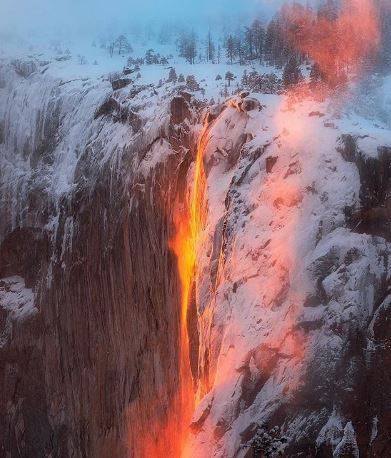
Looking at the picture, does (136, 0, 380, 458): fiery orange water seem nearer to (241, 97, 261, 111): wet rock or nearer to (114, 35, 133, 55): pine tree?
(241, 97, 261, 111): wet rock

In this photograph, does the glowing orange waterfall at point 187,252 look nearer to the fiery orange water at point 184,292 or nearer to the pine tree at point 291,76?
the fiery orange water at point 184,292

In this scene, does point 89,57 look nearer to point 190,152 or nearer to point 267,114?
point 190,152

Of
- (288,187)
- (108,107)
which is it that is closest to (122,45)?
(108,107)

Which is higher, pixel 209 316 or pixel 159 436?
pixel 209 316

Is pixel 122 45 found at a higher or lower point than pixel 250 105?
lower

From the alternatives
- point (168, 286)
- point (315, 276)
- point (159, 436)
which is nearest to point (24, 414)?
point (159, 436)

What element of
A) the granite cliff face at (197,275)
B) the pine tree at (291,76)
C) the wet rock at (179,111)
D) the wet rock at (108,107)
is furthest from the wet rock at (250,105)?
the wet rock at (108,107)

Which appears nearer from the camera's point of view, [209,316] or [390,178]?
[390,178]

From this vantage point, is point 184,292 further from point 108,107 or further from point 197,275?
point 108,107
